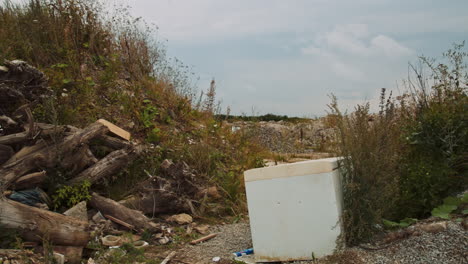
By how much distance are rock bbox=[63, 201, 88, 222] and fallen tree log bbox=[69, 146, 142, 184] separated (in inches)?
23.5

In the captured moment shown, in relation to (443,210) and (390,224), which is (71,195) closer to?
(390,224)

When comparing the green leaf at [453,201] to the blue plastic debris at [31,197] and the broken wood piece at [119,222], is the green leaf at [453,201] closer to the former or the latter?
the broken wood piece at [119,222]

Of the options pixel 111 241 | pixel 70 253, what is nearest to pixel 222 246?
pixel 111 241

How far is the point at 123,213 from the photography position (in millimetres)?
5449

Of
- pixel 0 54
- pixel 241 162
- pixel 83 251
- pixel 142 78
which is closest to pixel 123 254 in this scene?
pixel 83 251

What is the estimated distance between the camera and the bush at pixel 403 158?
4.09 metres

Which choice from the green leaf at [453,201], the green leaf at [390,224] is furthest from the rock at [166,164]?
the green leaf at [453,201]

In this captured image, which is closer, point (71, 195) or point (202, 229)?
point (71, 195)

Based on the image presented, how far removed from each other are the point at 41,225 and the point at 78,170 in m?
1.76

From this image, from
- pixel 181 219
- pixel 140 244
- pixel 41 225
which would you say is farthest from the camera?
pixel 181 219

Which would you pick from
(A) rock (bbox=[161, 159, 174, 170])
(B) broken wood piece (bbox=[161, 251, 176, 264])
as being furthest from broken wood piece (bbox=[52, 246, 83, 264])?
(A) rock (bbox=[161, 159, 174, 170])

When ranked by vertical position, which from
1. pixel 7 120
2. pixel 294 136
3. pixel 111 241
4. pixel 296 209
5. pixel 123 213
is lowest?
pixel 111 241

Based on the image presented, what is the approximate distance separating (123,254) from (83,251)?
45cm

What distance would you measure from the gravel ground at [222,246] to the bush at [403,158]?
1365 mm
